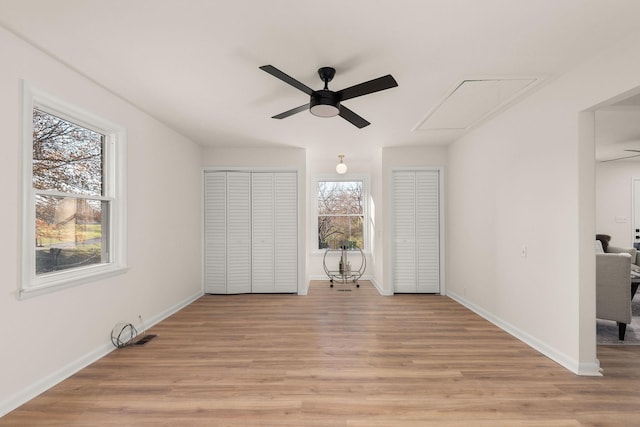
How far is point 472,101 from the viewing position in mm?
3162

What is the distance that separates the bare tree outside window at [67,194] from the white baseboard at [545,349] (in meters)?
4.24

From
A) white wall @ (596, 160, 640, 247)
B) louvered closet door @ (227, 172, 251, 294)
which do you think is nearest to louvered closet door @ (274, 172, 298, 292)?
louvered closet door @ (227, 172, 251, 294)

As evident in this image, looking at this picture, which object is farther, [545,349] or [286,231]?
[286,231]

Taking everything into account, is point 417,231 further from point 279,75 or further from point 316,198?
point 279,75

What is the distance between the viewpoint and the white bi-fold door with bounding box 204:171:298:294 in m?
5.10

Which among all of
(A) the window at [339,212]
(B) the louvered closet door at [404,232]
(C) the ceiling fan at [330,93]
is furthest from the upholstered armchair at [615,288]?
(A) the window at [339,212]

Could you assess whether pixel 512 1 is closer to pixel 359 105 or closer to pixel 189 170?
pixel 359 105

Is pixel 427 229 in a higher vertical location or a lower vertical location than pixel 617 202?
lower

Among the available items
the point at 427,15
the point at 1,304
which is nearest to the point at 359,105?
the point at 427,15

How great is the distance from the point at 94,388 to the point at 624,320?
4718mm

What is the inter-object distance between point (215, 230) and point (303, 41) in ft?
12.2

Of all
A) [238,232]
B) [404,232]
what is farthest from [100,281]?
[404,232]

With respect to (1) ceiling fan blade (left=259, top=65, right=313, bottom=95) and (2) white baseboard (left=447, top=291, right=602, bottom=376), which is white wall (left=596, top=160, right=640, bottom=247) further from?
(1) ceiling fan blade (left=259, top=65, right=313, bottom=95)

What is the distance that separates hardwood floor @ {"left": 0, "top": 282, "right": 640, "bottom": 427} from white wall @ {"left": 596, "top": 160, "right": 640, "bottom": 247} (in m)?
4.49
